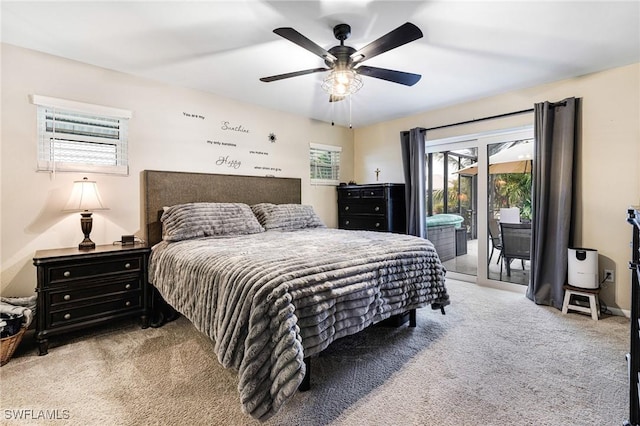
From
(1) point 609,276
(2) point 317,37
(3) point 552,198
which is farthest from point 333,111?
(1) point 609,276

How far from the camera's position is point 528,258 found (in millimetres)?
3688

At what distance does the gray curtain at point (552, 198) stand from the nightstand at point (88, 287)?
407cm

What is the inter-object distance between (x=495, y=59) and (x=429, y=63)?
0.59 meters

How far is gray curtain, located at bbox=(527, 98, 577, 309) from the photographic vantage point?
316cm

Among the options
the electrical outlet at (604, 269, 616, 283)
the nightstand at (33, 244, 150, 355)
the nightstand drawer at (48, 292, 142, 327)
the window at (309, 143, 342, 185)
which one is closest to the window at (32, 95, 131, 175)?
the nightstand at (33, 244, 150, 355)

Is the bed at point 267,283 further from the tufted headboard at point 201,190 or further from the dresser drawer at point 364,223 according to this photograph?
the dresser drawer at point 364,223

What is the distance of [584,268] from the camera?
9.80 feet

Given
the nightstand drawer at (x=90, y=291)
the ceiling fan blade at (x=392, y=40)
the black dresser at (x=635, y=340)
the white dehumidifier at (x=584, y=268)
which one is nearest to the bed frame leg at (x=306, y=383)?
the black dresser at (x=635, y=340)

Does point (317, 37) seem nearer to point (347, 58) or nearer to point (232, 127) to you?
point (347, 58)

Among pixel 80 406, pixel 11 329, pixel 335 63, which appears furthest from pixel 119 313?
pixel 335 63

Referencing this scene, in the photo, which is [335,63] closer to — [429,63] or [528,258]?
[429,63]

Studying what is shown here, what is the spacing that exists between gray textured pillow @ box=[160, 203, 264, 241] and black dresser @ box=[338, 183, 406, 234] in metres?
1.86

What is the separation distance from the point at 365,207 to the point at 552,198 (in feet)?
7.52

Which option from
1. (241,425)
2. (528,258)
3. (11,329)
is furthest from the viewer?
(528,258)
